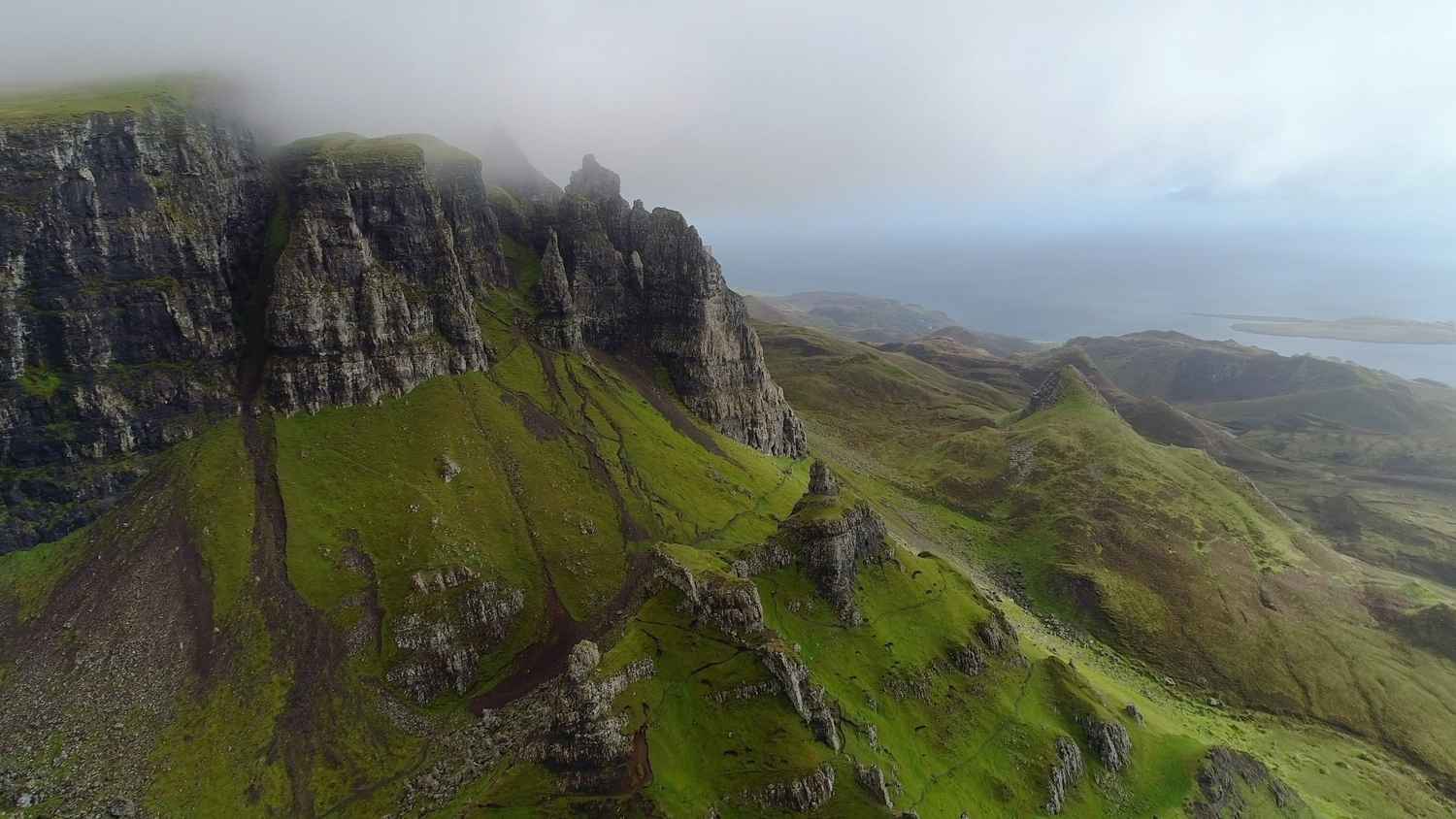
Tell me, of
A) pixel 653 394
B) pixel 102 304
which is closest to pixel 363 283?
pixel 102 304

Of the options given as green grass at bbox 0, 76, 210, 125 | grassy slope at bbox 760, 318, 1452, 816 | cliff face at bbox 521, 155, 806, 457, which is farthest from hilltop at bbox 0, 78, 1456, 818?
cliff face at bbox 521, 155, 806, 457

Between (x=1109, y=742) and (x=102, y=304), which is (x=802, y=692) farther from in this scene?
(x=102, y=304)

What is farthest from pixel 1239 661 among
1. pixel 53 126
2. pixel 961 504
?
pixel 53 126

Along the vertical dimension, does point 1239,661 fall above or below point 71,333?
below

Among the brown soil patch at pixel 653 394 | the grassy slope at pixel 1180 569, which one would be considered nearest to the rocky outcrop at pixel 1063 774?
the grassy slope at pixel 1180 569

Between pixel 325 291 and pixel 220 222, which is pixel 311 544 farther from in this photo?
pixel 220 222

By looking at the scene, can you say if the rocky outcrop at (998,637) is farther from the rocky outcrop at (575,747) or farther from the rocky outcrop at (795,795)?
the rocky outcrop at (575,747)

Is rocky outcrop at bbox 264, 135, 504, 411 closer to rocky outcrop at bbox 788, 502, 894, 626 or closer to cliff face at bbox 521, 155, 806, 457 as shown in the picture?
cliff face at bbox 521, 155, 806, 457
